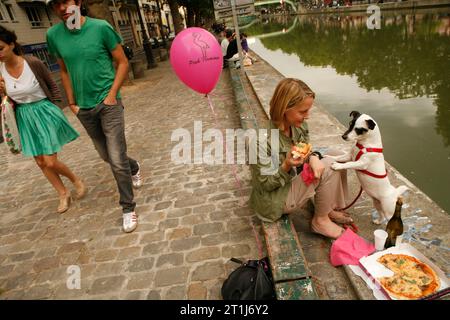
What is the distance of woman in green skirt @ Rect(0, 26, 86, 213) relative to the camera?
3.37 meters

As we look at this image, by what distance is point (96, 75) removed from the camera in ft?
10.0

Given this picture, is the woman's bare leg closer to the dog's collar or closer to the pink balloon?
the pink balloon

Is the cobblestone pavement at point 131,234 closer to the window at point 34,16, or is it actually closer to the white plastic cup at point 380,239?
the white plastic cup at point 380,239

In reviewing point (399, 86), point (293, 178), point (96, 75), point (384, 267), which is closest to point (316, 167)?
point (293, 178)

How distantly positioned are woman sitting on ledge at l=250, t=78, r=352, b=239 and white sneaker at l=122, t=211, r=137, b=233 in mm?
1533

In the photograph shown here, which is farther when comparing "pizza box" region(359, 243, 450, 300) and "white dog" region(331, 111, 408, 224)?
"white dog" region(331, 111, 408, 224)

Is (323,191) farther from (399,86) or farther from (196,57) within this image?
(399,86)

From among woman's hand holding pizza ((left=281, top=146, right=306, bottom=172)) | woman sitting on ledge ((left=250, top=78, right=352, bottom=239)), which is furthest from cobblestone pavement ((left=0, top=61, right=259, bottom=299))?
woman's hand holding pizza ((left=281, top=146, right=306, bottom=172))

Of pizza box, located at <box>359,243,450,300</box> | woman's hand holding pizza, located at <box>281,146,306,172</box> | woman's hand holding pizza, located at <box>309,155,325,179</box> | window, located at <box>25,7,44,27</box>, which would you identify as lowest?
pizza box, located at <box>359,243,450,300</box>

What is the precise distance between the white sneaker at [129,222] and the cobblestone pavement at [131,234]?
74mm

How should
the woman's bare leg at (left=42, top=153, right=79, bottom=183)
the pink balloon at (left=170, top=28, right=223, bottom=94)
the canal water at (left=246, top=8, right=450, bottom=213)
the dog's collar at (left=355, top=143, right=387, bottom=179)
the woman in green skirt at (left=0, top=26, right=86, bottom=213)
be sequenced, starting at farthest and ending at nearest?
the canal water at (left=246, top=8, right=450, bottom=213), the pink balloon at (left=170, top=28, right=223, bottom=94), the woman's bare leg at (left=42, top=153, right=79, bottom=183), the woman in green skirt at (left=0, top=26, right=86, bottom=213), the dog's collar at (left=355, top=143, right=387, bottom=179)

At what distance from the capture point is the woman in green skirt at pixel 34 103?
133 inches

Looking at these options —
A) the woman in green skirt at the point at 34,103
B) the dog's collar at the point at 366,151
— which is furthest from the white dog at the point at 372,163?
the woman in green skirt at the point at 34,103

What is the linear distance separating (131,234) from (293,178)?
1.98m
